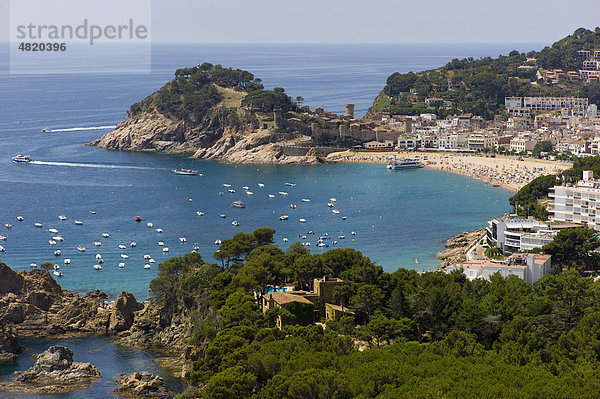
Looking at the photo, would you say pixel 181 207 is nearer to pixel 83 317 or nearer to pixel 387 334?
pixel 83 317

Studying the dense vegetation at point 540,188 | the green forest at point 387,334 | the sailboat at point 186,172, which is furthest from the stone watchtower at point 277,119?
the green forest at point 387,334

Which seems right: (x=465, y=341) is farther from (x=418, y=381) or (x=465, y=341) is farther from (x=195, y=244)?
(x=195, y=244)

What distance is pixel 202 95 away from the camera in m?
84.8

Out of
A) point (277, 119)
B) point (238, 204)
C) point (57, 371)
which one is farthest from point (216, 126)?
point (57, 371)

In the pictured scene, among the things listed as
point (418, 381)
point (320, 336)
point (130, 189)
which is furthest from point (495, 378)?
point (130, 189)

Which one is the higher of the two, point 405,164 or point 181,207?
point 405,164

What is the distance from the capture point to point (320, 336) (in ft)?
80.6

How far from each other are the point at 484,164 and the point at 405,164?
6804mm

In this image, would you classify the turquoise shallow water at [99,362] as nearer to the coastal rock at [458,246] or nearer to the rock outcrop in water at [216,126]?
the coastal rock at [458,246]

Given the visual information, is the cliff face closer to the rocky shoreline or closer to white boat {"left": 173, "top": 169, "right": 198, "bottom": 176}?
white boat {"left": 173, "top": 169, "right": 198, "bottom": 176}

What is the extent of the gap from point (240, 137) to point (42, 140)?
72.3 ft

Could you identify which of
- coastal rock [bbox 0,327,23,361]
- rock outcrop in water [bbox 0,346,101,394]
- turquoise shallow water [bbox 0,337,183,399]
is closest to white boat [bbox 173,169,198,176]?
turquoise shallow water [bbox 0,337,183,399]

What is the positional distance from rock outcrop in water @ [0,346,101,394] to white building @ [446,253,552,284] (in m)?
14.5

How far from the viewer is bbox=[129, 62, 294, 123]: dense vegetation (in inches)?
3255
